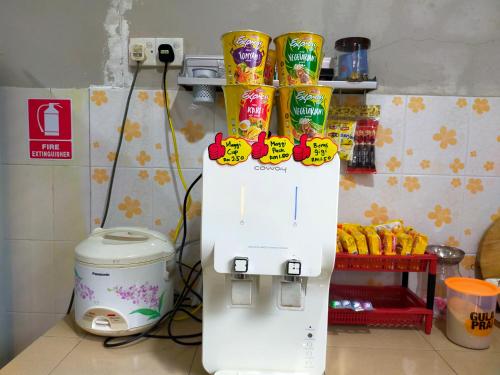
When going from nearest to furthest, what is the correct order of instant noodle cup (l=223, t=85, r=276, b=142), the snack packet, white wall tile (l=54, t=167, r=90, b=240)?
instant noodle cup (l=223, t=85, r=276, b=142), the snack packet, white wall tile (l=54, t=167, r=90, b=240)

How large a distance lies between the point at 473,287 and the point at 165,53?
1168 mm

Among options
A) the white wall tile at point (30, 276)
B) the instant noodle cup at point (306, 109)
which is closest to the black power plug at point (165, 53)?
the instant noodle cup at point (306, 109)

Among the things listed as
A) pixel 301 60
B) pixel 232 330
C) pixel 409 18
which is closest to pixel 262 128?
pixel 301 60

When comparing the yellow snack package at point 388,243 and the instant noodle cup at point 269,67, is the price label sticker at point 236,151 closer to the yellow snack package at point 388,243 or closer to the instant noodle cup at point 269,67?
the instant noodle cup at point 269,67

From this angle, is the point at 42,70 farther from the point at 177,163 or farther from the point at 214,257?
the point at 214,257

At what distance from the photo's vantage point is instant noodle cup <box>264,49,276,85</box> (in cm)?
98

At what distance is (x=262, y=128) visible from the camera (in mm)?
884

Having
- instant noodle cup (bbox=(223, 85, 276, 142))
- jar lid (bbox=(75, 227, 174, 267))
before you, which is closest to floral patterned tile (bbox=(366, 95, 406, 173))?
instant noodle cup (bbox=(223, 85, 276, 142))

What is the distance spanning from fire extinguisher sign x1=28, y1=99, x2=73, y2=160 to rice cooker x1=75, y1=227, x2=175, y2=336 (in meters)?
0.43

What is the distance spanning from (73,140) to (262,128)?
2.50ft

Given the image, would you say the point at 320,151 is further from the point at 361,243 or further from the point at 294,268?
the point at 361,243

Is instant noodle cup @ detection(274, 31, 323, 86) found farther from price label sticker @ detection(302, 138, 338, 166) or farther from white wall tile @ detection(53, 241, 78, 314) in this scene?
white wall tile @ detection(53, 241, 78, 314)

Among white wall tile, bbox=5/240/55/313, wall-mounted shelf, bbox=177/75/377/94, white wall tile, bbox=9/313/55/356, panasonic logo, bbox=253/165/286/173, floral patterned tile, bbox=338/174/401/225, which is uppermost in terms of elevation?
wall-mounted shelf, bbox=177/75/377/94

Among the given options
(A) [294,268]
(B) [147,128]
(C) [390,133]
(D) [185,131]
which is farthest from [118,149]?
(C) [390,133]
